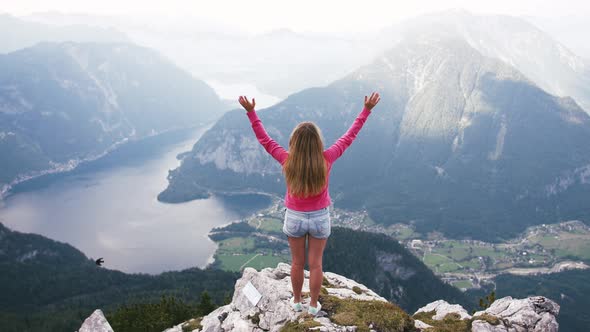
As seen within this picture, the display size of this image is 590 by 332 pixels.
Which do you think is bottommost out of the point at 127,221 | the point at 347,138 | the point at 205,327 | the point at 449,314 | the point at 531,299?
the point at 127,221

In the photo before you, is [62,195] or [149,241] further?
[62,195]

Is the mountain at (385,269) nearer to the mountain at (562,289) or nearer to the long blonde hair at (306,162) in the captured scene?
the mountain at (562,289)

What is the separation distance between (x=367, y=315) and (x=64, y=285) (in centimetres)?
10998

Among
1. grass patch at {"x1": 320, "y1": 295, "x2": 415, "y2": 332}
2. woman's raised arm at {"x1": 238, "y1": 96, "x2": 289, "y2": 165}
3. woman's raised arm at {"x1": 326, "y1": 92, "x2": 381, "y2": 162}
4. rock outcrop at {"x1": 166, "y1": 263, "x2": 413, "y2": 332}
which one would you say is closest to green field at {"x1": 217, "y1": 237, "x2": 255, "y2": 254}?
rock outcrop at {"x1": 166, "y1": 263, "x2": 413, "y2": 332}

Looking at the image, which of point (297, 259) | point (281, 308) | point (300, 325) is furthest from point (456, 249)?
point (297, 259)

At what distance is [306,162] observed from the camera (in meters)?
7.65

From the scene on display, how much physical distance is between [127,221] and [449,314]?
537 ft

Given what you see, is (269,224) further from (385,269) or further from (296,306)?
(296,306)

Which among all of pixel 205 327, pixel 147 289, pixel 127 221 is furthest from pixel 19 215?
pixel 205 327

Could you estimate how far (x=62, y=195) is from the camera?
194875 mm

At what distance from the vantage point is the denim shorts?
8.27m

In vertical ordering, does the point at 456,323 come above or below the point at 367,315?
below

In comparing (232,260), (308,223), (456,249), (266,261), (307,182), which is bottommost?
(456,249)

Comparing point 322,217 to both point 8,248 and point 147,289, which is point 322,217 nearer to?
point 147,289
